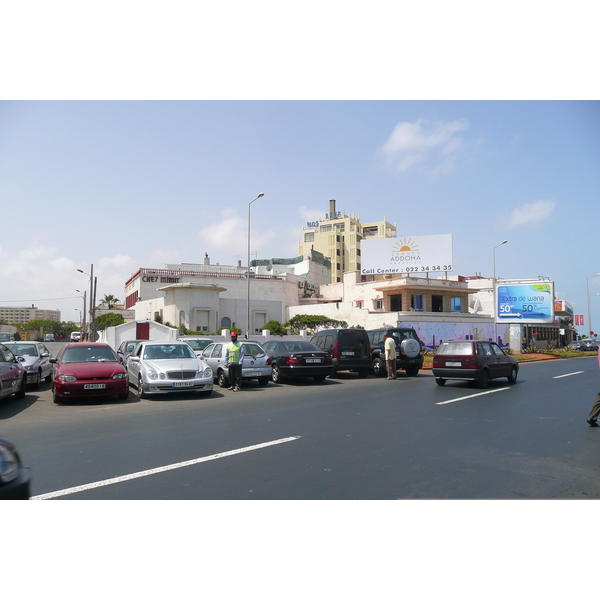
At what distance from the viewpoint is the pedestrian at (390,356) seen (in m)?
18.6

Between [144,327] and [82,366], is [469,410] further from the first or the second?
[144,327]

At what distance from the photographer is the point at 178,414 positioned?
1091 cm

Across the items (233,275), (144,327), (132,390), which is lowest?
(132,390)

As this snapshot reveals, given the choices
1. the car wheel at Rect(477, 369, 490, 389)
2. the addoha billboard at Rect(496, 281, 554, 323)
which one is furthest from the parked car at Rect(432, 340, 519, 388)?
the addoha billboard at Rect(496, 281, 554, 323)

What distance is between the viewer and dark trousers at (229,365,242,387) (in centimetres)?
1527

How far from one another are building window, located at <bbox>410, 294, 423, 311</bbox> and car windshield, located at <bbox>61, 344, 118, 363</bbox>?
123 ft

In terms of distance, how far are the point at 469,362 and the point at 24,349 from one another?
48.5ft

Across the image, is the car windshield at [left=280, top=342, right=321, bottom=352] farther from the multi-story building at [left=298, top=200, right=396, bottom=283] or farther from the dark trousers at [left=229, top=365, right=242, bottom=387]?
the multi-story building at [left=298, top=200, right=396, bottom=283]

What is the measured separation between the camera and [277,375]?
1739cm

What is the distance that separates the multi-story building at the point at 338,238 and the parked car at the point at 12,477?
280ft

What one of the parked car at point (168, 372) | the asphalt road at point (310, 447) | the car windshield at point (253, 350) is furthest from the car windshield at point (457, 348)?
the parked car at point (168, 372)

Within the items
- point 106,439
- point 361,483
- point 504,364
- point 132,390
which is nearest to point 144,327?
point 132,390

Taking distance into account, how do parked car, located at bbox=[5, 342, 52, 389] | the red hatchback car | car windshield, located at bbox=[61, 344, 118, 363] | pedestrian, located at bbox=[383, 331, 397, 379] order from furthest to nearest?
pedestrian, located at bbox=[383, 331, 397, 379]
parked car, located at bbox=[5, 342, 52, 389]
car windshield, located at bbox=[61, 344, 118, 363]
the red hatchback car

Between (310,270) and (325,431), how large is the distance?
188 feet
